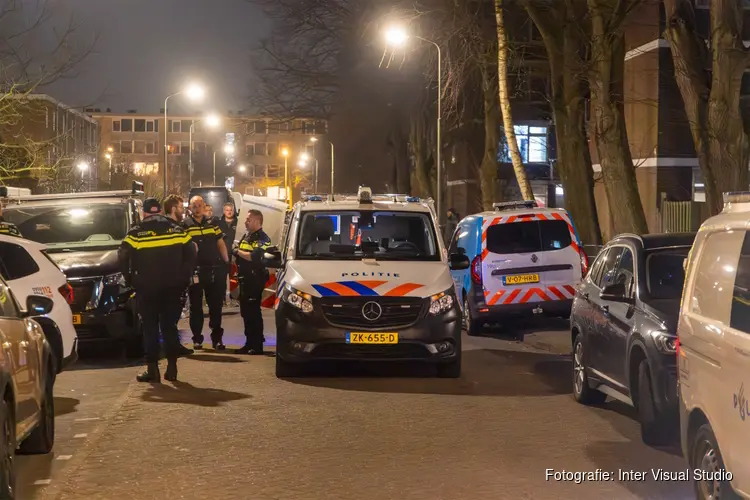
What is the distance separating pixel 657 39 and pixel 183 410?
1158 inches

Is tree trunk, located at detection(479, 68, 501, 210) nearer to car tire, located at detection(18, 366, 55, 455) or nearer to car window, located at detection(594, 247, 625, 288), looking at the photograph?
car window, located at detection(594, 247, 625, 288)

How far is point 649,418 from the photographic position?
28.6ft

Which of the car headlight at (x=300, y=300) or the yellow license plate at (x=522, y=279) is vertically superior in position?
the car headlight at (x=300, y=300)

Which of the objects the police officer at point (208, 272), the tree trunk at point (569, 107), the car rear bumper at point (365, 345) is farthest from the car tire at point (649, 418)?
the tree trunk at point (569, 107)

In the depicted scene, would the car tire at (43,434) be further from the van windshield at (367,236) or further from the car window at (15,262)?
the van windshield at (367,236)

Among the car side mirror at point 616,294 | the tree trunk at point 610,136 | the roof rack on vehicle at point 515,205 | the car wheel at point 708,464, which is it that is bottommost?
the car wheel at point 708,464

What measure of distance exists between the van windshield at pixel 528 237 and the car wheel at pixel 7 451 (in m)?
11.8

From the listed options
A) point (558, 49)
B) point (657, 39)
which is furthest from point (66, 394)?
point (657, 39)

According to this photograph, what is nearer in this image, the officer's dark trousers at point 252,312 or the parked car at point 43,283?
the parked car at point 43,283

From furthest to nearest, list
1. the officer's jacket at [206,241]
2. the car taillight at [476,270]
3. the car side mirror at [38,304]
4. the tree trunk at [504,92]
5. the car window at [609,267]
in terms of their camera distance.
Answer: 1. the tree trunk at [504,92]
2. the car taillight at [476,270]
3. the officer's jacket at [206,241]
4. the car window at [609,267]
5. the car side mirror at [38,304]

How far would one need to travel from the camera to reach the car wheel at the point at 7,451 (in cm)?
628

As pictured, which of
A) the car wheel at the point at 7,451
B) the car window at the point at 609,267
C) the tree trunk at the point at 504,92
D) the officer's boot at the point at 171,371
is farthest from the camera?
the tree trunk at the point at 504,92

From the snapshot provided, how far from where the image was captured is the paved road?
7.37 meters

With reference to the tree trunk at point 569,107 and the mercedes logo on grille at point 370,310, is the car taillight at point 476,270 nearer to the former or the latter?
the mercedes logo on grille at point 370,310
